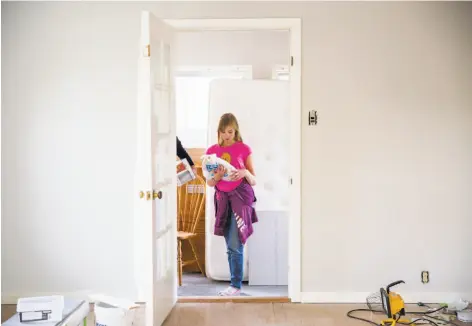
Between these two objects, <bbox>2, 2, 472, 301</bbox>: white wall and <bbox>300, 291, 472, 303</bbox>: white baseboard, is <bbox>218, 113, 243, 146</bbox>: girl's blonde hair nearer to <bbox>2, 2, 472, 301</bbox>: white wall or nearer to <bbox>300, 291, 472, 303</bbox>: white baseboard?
<bbox>2, 2, 472, 301</bbox>: white wall

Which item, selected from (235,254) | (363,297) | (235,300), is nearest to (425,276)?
(363,297)

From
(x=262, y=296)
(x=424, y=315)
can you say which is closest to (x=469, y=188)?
(x=424, y=315)

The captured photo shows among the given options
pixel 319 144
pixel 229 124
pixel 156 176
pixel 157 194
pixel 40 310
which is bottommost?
pixel 40 310

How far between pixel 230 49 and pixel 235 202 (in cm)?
150

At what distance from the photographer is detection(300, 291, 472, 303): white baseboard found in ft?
13.1

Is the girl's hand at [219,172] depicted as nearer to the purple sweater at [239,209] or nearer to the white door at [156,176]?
the purple sweater at [239,209]

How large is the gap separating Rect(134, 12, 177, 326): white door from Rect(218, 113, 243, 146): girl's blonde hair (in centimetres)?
85

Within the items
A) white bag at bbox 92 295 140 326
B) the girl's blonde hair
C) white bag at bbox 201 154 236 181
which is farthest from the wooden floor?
the girl's blonde hair

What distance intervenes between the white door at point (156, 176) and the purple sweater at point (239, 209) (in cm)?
68

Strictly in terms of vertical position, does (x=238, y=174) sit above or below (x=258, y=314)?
above

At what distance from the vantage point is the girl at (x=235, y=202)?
4.56 m

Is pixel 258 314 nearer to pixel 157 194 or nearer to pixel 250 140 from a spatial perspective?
pixel 157 194

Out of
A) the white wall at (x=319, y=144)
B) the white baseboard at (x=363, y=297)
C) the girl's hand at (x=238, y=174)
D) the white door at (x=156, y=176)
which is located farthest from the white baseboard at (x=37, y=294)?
the white baseboard at (x=363, y=297)

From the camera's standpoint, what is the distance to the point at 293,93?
12.9 feet
